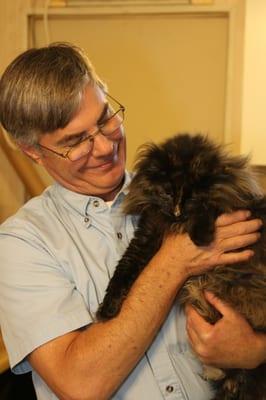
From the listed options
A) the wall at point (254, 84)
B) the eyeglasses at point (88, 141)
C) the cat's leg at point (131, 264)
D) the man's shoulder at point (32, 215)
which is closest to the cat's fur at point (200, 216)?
the cat's leg at point (131, 264)

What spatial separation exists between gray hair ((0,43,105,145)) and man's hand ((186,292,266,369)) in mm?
618

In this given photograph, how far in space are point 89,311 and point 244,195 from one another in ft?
1.60

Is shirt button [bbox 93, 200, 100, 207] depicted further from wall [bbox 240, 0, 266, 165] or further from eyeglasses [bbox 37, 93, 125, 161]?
wall [bbox 240, 0, 266, 165]

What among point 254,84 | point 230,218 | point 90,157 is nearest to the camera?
point 230,218

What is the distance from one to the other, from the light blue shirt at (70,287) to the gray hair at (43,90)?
22 cm

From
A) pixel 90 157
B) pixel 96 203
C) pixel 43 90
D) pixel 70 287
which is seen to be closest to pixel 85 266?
pixel 70 287

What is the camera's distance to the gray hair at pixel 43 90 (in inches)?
45.8

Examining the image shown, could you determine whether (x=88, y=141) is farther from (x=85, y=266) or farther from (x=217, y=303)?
(x=217, y=303)

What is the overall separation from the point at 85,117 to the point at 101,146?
9 cm

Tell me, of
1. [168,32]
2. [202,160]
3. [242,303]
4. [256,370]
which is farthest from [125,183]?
[168,32]

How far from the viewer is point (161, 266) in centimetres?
109

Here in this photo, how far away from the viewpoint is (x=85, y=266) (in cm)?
116

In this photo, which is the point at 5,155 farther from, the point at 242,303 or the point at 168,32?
the point at 242,303

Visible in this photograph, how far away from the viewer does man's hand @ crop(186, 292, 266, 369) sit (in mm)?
1066
